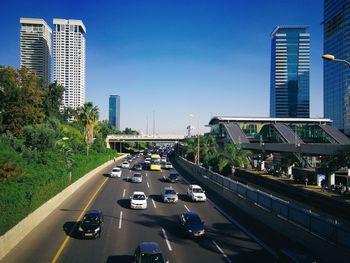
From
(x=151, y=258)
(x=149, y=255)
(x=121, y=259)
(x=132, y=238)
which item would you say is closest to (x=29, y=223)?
(x=132, y=238)

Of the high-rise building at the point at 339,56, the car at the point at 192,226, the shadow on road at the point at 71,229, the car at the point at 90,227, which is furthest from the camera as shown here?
the high-rise building at the point at 339,56

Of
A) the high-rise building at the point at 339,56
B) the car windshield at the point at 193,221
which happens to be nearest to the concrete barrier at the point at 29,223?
the car windshield at the point at 193,221

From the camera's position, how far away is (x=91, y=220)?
22422mm

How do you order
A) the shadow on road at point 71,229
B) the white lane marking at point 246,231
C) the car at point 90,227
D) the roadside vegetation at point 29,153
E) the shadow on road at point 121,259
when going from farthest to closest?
1. the roadside vegetation at point 29,153
2. the shadow on road at point 71,229
3. the car at point 90,227
4. the white lane marking at point 246,231
5. the shadow on road at point 121,259

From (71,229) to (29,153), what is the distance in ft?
76.9

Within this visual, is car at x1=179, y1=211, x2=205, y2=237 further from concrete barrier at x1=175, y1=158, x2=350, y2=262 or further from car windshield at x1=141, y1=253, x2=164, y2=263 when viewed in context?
car windshield at x1=141, y1=253, x2=164, y2=263

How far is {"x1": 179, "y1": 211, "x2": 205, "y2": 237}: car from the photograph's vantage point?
21719 millimetres

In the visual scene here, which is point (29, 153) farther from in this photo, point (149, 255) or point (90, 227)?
point (149, 255)

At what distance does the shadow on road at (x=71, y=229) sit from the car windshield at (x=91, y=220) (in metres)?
1.08

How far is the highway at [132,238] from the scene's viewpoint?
18.6 m

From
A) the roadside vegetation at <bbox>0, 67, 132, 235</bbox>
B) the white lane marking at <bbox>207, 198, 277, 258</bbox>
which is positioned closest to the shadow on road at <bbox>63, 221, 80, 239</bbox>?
the roadside vegetation at <bbox>0, 67, 132, 235</bbox>

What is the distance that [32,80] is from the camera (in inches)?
2800

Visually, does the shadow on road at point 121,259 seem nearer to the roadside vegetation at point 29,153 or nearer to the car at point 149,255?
the car at point 149,255

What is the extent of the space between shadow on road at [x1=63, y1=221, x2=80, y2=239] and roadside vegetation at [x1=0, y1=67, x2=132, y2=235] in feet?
9.18
